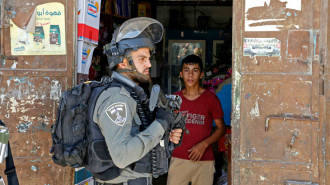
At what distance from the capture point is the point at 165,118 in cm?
229

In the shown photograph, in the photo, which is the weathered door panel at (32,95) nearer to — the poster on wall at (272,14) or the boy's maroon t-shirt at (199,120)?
the boy's maroon t-shirt at (199,120)

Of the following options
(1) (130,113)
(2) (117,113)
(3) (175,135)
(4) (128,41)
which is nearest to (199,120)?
(3) (175,135)

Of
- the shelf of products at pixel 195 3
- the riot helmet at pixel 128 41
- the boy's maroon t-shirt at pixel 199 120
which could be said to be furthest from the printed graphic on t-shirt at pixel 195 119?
the shelf of products at pixel 195 3

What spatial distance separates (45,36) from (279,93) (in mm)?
2245

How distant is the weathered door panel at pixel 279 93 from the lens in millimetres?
2994

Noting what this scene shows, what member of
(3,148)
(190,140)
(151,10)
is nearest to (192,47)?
(151,10)

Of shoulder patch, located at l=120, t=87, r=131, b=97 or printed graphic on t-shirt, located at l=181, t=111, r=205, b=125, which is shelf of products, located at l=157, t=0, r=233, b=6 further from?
shoulder patch, located at l=120, t=87, r=131, b=97

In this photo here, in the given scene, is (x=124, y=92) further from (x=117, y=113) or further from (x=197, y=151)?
(x=197, y=151)

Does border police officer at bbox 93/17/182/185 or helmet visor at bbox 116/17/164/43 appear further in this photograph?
helmet visor at bbox 116/17/164/43

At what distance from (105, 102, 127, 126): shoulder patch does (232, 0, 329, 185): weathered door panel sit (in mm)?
1364

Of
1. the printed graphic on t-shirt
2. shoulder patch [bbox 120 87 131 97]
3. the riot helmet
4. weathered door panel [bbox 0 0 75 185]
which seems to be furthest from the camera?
the printed graphic on t-shirt

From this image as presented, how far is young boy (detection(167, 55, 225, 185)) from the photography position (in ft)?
12.3

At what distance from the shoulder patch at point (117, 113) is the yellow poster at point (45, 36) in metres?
1.40

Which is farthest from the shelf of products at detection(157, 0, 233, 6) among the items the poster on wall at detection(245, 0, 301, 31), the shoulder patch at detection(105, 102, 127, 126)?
the shoulder patch at detection(105, 102, 127, 126)
